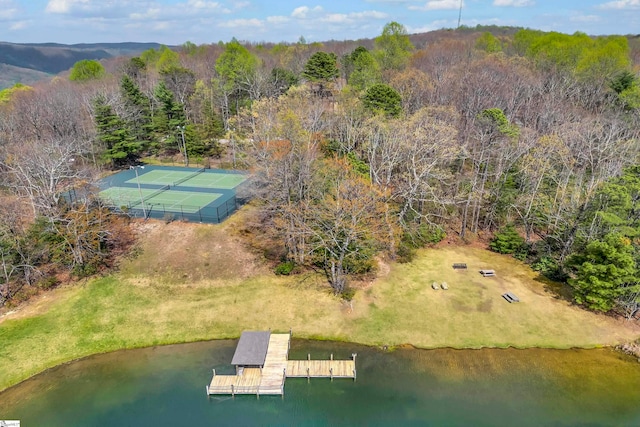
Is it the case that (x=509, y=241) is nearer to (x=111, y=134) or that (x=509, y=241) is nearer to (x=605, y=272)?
(x=605, y=272)

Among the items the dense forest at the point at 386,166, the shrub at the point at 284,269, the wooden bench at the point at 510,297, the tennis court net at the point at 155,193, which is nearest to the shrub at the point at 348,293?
the dense forest at the point at 386,166

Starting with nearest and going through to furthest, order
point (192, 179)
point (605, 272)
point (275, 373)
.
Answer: point (275, 373) → point (605, 272) → point (192, 179)

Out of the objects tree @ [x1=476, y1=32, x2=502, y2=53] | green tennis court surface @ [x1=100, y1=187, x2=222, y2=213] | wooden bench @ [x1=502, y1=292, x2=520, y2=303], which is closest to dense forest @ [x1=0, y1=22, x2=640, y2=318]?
green tennis court surface @ [x1=100, y1=187, x2=222, y2=213]

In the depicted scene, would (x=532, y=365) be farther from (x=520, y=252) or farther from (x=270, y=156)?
(x=270, y=156)

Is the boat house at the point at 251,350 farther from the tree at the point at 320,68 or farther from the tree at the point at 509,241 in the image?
the tree at the point at 320,68

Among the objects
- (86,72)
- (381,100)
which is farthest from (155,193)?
(86,72)

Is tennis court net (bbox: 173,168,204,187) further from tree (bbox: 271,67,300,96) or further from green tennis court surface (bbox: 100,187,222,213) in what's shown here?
tree (bbox: 271,67,300,96)
